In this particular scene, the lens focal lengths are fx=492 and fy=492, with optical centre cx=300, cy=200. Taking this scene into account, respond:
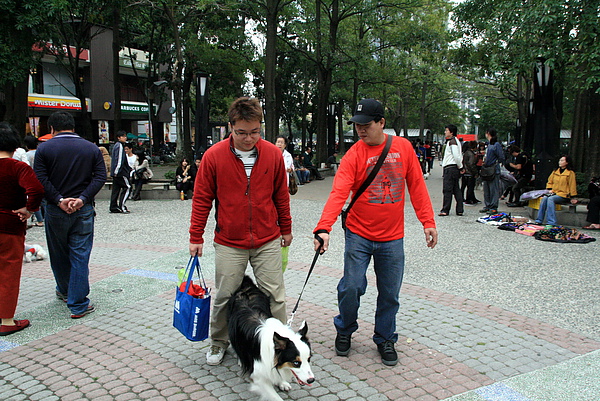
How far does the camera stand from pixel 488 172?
11539 mm

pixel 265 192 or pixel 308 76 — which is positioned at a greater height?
pixel 308 76

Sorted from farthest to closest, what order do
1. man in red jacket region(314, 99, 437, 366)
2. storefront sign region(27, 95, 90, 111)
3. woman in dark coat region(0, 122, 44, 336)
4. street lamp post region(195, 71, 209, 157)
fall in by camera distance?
1. storefront sign region(27, 95, 90, 111)
2. street lamp post region(195, 71, 209, 157)
3. woman in dark coat region(0, 122, 44, 336)
4. man in red jacket region(314, 99, 437, 366)

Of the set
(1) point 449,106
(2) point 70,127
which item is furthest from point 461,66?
(1) point 449,106

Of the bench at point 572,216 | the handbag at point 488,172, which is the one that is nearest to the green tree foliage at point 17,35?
the handbag at point 488,172

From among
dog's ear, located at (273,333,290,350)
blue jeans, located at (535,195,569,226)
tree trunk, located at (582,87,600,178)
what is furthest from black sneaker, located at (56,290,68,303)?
tree trunk, located at (582,87,600,178)

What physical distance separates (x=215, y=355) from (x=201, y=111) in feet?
37.9

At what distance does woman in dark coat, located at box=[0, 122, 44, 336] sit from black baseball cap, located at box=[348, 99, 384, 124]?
116 inches

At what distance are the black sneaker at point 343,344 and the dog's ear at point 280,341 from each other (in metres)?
1.11

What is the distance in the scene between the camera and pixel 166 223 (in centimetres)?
1045

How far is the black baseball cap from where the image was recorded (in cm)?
371

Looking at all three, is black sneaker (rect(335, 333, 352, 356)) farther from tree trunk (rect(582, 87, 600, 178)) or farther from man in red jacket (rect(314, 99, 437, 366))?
tree trunk (rect(582, 87, 600, 178))

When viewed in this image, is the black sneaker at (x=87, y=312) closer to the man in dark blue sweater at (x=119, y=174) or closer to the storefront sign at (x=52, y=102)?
the man in dark blue sweater at (x=119, y=174)

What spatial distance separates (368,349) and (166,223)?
720cm

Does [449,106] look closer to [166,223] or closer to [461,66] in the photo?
[461,66]
